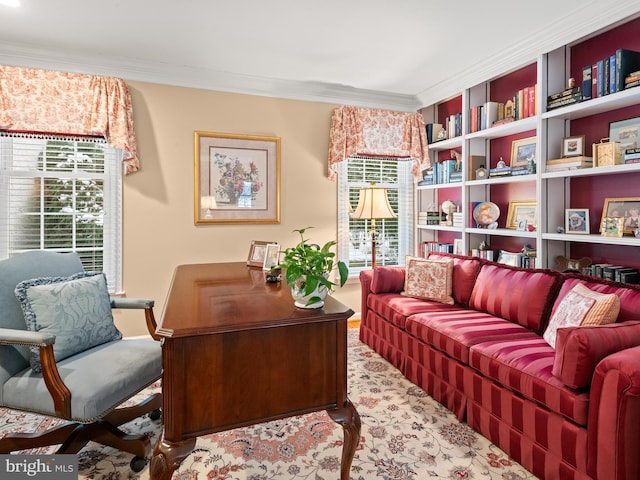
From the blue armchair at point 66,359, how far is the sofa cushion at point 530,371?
174 cm

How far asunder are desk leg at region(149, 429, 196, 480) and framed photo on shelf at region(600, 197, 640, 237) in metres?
3.04

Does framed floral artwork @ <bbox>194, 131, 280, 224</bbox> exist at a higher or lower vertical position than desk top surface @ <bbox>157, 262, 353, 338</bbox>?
higher

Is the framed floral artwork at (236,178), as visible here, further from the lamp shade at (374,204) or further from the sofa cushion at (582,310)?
the sofa cushion at (582,310)

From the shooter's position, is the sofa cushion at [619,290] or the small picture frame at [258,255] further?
the small picture frame at [258,255]

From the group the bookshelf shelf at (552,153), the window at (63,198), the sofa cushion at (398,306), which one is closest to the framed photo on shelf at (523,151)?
the bookshelf shelf at (552,153)

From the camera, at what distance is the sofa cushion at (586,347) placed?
1623 mm

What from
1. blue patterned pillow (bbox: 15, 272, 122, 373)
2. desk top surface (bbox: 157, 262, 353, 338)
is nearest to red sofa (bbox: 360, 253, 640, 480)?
desk top surface (bbox: 157, 262, 353, 338)

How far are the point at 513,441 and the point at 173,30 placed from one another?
3533 mm

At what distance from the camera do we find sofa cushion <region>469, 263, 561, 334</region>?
8.14 ft

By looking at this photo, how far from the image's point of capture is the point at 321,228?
4.49 m

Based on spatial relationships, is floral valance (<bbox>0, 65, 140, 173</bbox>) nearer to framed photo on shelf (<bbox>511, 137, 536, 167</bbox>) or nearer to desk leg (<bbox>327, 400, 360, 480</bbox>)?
desk leg (<bbox>327, 400, 360, 480</bbox>)

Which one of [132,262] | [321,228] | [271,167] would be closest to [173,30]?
[271,167]

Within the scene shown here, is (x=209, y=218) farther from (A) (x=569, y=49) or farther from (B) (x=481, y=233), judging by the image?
(A) (x=569, y=49)

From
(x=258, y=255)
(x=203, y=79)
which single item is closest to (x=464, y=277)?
(x=258, y=255)
